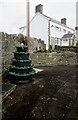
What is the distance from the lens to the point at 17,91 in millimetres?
5441

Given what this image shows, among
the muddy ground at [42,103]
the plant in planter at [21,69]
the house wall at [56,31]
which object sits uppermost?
the house wall at [56,31]

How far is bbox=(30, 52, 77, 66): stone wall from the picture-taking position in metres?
13.2

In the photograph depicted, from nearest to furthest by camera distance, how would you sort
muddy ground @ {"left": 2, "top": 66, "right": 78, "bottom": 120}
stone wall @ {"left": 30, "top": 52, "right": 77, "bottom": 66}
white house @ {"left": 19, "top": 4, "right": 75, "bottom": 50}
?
muddy ground @ {"left": 2, "top": 66, "right": 78, "bottom": 120}
stone wall @ {"left": 30, "top": 52, "right": 77, "bottom": 66}
white house @ {"left": 19, "top": 4, "right": 75, "bottom": 50}

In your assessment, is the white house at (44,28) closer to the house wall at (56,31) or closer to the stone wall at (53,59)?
the house wall at (56,31)

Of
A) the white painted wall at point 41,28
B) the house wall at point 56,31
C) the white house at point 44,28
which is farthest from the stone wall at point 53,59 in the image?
the house wall at point 56,31

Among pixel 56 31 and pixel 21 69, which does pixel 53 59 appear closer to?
pixel 21 69

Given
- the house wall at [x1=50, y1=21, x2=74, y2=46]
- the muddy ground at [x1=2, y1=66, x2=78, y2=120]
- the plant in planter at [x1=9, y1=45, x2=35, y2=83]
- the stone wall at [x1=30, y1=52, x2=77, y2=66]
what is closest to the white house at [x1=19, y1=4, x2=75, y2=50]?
the house wall at [x1=50, y1=21, x2=74, y2=46]

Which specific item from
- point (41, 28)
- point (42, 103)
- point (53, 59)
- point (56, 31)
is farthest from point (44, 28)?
point (42, 103)

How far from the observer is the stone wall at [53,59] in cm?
1316

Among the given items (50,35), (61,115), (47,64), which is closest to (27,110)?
(61,115)

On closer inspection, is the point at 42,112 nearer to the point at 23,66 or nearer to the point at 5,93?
the point at 5,93

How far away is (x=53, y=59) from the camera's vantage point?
13.8 metres

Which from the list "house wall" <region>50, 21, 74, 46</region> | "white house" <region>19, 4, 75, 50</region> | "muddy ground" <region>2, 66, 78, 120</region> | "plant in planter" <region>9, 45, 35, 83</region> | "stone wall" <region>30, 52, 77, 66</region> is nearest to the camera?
"muddy ground" <region>2, 66, 78, 120</region>

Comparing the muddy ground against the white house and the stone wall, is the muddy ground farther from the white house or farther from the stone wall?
the white house
